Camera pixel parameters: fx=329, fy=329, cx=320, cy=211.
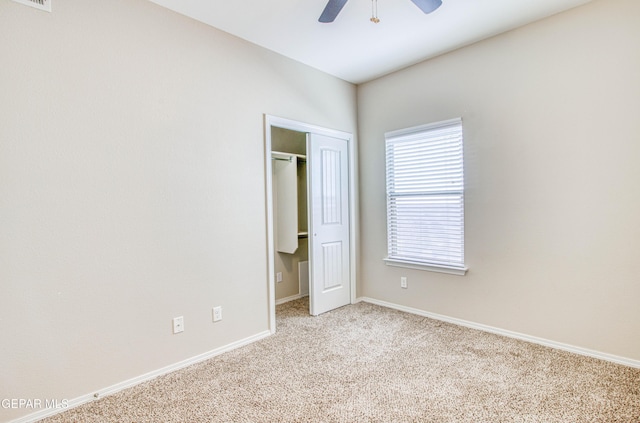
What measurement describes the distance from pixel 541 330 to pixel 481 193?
1.27 meters

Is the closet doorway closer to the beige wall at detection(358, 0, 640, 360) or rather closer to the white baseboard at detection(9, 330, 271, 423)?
the white baseboard at detection(9, 330, 271, 423)

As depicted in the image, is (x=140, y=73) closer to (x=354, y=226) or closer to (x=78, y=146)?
(x=78, y=146)

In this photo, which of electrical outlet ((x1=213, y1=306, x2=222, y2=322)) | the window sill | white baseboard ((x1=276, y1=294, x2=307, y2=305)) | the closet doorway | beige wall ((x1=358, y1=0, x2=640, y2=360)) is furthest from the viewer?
white baseboard ((x1=276, y1=294, x2=307, y2=305))

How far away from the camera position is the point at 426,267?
351 cm

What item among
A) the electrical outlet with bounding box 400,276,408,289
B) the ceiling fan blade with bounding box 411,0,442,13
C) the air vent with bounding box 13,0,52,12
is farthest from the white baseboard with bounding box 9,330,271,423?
the ceiling fan blade with bounding box 411,0,442,13

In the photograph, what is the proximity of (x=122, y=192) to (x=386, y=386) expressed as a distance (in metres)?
2.23

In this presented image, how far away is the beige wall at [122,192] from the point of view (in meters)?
1.91

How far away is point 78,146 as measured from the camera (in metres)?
2.09

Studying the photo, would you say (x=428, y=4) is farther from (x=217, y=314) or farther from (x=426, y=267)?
(x=217, y=314)

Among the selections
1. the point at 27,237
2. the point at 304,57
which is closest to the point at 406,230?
the point at 304,57

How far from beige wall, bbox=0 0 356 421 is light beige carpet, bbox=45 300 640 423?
1.05ft

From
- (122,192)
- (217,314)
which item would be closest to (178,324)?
(217,314)

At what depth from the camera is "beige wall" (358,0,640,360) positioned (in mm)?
2398

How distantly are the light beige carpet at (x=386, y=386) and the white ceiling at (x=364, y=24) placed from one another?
2.70 meters
